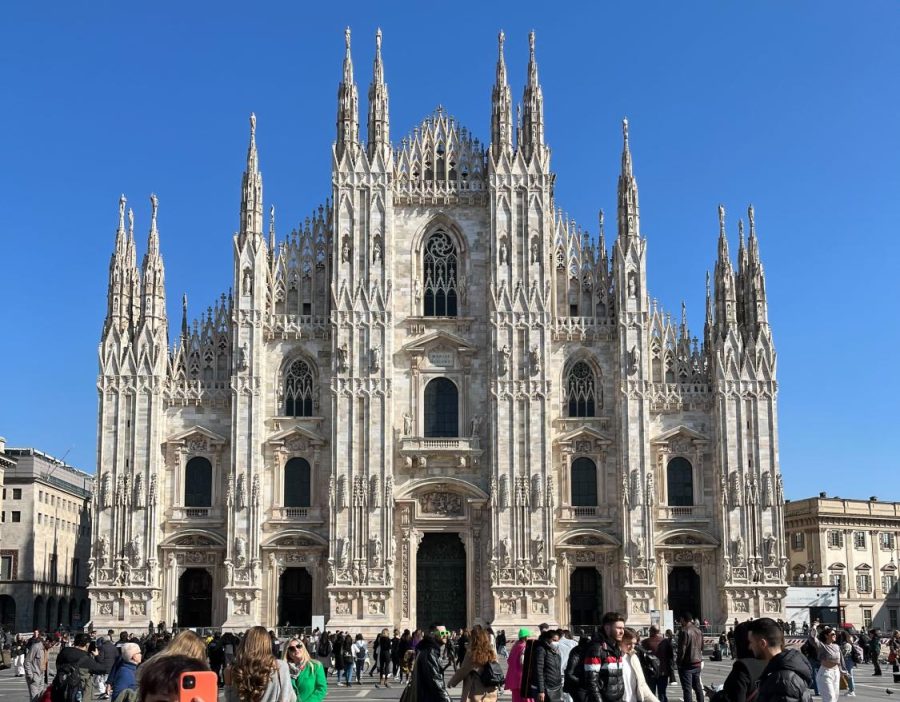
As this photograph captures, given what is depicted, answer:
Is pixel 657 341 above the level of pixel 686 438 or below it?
above

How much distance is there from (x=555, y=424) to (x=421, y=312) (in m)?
7.16

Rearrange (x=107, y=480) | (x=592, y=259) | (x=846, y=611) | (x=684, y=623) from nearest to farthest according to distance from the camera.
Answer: (x=684, y=623), (x=107, y=480), (x=592, y=259), (x=846, y=611)

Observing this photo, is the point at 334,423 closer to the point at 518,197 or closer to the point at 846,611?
the point at 518,197

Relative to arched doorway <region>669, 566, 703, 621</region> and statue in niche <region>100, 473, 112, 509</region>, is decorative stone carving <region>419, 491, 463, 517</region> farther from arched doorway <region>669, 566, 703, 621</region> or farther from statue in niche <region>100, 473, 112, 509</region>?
statue in niche <region>100, 473, 112, 509</region>

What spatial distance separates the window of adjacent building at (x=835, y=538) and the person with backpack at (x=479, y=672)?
71.0m

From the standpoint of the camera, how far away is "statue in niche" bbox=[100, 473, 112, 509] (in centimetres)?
5147

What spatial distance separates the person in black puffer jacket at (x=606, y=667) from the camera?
44.0 feet

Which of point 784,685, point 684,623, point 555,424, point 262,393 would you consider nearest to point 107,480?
point 262,393

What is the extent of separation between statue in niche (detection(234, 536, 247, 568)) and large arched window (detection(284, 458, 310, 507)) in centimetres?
245

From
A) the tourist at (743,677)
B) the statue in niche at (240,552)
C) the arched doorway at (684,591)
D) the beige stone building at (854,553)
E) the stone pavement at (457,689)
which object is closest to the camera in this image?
the tourist at (743,677)

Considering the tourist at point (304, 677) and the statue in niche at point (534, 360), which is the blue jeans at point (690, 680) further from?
the statue in niche at point (534, 360)

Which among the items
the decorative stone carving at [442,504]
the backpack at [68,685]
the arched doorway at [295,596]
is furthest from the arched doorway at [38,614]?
the backpack at [68,685]

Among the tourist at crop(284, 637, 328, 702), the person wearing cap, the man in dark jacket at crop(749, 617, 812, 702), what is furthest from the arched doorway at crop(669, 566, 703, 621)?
the man in dark jacket at crop(749, 617, 812, 702)

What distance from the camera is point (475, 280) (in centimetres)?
A: 5428
